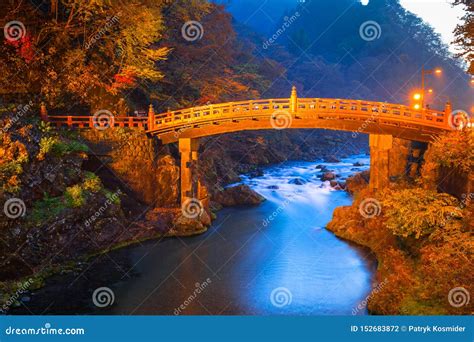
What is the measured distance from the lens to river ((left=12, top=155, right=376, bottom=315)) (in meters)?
14.6

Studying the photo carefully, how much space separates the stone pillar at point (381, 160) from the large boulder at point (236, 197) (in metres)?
11.5

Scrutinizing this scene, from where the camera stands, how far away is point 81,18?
69.6 ft

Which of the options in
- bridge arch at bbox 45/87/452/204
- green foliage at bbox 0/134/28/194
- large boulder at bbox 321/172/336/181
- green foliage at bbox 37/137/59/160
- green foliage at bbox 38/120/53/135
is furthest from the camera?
large boulder at bbox 321/172/336/181

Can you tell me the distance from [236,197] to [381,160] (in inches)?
500

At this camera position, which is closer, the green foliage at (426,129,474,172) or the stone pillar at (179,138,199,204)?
the green foliage at (426,129,474,172)

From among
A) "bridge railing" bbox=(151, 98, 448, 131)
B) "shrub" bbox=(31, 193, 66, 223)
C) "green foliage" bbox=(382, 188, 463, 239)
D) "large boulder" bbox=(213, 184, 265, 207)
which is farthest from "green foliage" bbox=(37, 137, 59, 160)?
"green foliage" bbox=(382, 188, 463, 239)

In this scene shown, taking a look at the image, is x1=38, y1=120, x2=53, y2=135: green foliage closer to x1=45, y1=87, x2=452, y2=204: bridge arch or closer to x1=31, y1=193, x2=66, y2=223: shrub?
x1=45, y1=87, x2=452, y2=204: bridge arch

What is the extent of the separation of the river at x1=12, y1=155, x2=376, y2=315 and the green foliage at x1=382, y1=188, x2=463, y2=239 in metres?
3.06

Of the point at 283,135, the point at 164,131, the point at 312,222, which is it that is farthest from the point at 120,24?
the point at 283,135

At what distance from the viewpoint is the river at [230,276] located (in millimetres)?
14570

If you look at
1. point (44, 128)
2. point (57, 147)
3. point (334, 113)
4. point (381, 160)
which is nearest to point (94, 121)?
point (44, 128)

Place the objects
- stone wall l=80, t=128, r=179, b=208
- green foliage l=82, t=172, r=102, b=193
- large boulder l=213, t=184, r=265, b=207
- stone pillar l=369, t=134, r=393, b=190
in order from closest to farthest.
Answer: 1. green foliage l=82, t=172, r=102, b=193
2. stone pillar l=369, t=134, r=393, b=190
3. stone wall l=80, t=128, r=179, b=208
4. large boulder l=213, t=184, r=265, b=207

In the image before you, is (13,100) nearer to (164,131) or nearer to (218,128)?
(164,131)

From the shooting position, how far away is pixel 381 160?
69.7 ft
